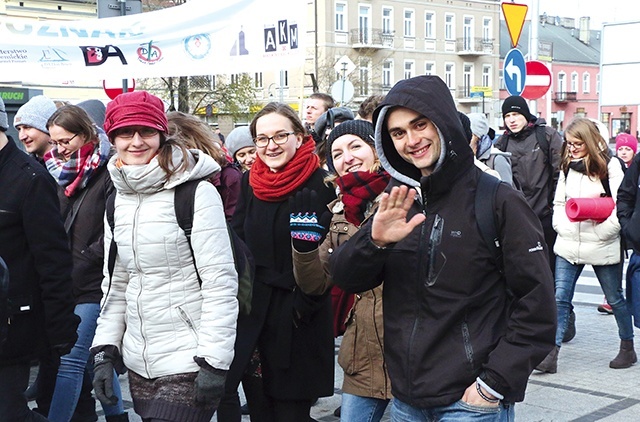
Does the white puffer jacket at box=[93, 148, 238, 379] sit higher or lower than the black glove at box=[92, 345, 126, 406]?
higher

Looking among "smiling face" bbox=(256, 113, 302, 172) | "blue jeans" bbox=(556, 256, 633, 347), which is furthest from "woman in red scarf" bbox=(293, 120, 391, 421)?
"blue jeans" bbox=(556, 256, 633, 347)

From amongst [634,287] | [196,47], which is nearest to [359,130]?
[634,287]

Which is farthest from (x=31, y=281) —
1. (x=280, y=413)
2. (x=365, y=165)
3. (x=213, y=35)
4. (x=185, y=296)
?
(x=213, y=35)

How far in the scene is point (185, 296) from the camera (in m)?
3.88

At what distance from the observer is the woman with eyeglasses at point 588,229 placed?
7.25m

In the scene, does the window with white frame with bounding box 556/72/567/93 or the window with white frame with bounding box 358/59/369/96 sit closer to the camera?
the window with white frame with bounding box 358/59/369/96

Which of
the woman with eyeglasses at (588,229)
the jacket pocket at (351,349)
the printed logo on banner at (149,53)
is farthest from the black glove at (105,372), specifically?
the printed logo on banner at (149,53)

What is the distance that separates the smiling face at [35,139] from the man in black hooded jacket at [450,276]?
3538 millimetres

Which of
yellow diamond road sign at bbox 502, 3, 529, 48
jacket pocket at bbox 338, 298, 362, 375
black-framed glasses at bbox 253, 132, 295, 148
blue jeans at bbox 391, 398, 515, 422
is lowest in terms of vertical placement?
jacket pocket at bbox 338, 298, 362, 375

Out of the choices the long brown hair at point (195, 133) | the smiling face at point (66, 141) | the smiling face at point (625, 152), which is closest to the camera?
the long brown hair at point (195, 133)

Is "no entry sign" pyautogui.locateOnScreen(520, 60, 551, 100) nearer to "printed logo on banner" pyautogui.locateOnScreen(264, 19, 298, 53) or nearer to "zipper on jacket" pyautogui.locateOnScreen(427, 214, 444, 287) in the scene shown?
"printed logo on banner" pyautogui.locateOnScreen(264, 19, 298, 53)

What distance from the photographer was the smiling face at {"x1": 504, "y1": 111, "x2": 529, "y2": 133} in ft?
27.4

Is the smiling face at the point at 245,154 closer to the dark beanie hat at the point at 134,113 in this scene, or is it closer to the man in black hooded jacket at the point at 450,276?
the dark beanie hat at the point at 134,113

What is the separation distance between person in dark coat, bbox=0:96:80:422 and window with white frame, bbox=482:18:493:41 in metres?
71.4
